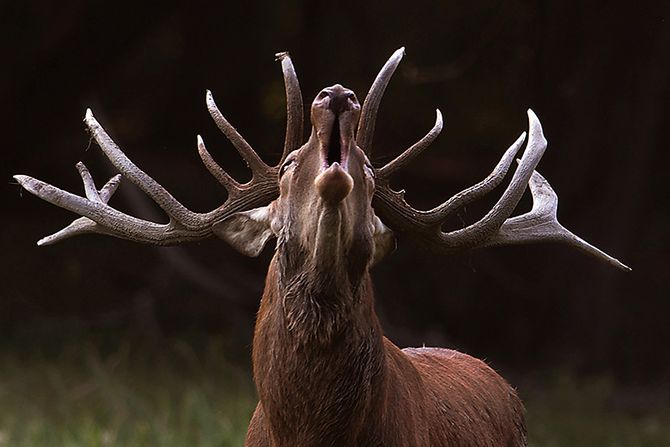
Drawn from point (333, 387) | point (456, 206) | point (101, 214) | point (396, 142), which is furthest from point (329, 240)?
point (396, 142)

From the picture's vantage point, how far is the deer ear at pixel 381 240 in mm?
4573

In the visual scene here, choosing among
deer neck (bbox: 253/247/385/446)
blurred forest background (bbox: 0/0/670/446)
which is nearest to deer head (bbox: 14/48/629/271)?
deer neck (bbox: 253/247/385/446)

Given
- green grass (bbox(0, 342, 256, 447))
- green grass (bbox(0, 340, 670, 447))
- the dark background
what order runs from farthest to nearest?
1. the dark background
2. green grass (bbox(0, 340, 670, 447))
3. green grass (bbox(0, 342, 256, 447))

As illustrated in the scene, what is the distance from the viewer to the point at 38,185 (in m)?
5.06

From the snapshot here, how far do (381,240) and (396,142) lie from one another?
24.9 ft

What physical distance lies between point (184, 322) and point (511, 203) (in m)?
9.33

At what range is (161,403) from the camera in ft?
31.3

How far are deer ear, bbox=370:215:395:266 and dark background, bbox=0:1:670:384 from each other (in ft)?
21.2

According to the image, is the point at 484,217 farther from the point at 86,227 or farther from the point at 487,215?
the point at 86,227

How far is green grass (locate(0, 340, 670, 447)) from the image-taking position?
8.32 m

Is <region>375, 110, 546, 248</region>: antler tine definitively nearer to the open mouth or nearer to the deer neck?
the deer neck

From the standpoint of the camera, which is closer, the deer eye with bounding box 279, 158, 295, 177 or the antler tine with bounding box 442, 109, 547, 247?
the deer eye with bounding box 279, 158, 295, 177

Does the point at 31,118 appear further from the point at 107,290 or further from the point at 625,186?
the point at 625,186

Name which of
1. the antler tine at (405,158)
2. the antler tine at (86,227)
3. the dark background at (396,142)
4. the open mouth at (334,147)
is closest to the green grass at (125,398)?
the dark background at (396,142)
